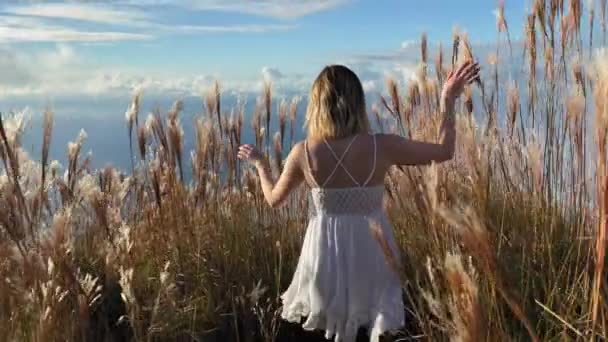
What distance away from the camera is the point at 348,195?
112 inches

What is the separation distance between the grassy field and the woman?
5.1 inches

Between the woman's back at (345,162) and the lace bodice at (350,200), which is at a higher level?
the woman's back at (345,162)

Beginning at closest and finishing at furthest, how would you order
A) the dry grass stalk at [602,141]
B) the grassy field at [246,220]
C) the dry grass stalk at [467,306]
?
the dry grass stalk at [467,306]
the dry grass stalk at [602,141]
the grassy field at [246,220]

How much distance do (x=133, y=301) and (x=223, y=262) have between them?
52.3 inches

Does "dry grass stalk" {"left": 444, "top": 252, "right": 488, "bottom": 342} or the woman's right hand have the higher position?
the woman's right hand

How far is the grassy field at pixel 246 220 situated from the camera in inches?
106

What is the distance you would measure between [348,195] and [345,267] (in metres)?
0.27

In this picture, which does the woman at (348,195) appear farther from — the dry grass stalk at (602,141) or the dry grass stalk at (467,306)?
the dry grass stalk at (467,306)

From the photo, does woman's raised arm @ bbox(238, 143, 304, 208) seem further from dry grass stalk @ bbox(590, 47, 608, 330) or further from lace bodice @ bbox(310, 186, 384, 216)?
dry grass stalk @ bbox(590, 47, 608, 330)

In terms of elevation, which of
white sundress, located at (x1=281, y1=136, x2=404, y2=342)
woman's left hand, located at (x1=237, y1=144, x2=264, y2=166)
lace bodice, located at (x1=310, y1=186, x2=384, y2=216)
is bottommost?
white sundress, located at (x1=281, y1=136, x2=404, y2=342)

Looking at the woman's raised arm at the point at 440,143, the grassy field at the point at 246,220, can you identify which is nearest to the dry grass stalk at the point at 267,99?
the grassy field at the point at 246,220

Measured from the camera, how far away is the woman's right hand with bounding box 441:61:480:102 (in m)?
2.81

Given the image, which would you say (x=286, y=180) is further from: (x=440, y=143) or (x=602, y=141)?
(x=602, y=141)

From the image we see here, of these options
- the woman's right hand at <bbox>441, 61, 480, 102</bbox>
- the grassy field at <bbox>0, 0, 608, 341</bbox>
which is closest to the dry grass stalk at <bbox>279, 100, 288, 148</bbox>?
the grassy field at <bbox>0, 0, 608, 341</bbox>
